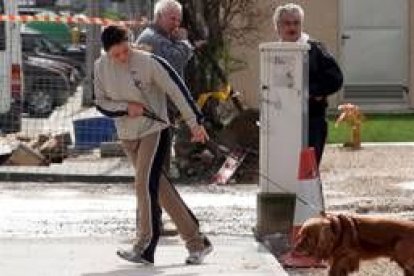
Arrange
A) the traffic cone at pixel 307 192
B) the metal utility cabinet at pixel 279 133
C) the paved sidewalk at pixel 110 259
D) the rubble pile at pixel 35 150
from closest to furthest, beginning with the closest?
1. the paved sidewalk at pixel 110 259
2. the traffic cone at pixel 307 192
3. the metal utility cabinet at pixel 279 133
4. the rubble pile at pixel 35 150

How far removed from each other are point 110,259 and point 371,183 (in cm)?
514

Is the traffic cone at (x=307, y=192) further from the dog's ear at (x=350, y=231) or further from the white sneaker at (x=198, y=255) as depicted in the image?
the dog's ear at (x=350, y=231)

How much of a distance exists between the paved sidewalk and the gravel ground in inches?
18.1

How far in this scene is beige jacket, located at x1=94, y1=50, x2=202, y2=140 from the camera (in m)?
9.12

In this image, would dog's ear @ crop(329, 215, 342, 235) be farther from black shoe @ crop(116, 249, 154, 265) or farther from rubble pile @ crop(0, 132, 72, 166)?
rubble pile @ crop(0, 132, 72, 166)

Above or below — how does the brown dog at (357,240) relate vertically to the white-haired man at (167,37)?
below

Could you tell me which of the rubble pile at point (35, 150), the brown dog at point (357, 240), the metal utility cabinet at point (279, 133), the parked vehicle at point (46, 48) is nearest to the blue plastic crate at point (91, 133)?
the rubble pile at point (35, 150)

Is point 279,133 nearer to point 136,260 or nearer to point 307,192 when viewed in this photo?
point 307,192

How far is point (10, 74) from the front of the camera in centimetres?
1994

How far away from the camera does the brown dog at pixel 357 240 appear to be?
8031mm

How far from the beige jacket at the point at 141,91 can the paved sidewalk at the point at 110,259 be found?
97 centimetres

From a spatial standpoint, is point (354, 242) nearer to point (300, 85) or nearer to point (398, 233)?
point (398, 233)

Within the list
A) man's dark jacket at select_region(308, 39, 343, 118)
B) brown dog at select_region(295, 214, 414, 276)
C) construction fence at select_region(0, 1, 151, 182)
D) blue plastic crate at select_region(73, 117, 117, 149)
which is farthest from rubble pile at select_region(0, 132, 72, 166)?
brown dog at select_region(295, 214, 414, 276)

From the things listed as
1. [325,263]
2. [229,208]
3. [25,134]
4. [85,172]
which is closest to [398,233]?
[325,263]
